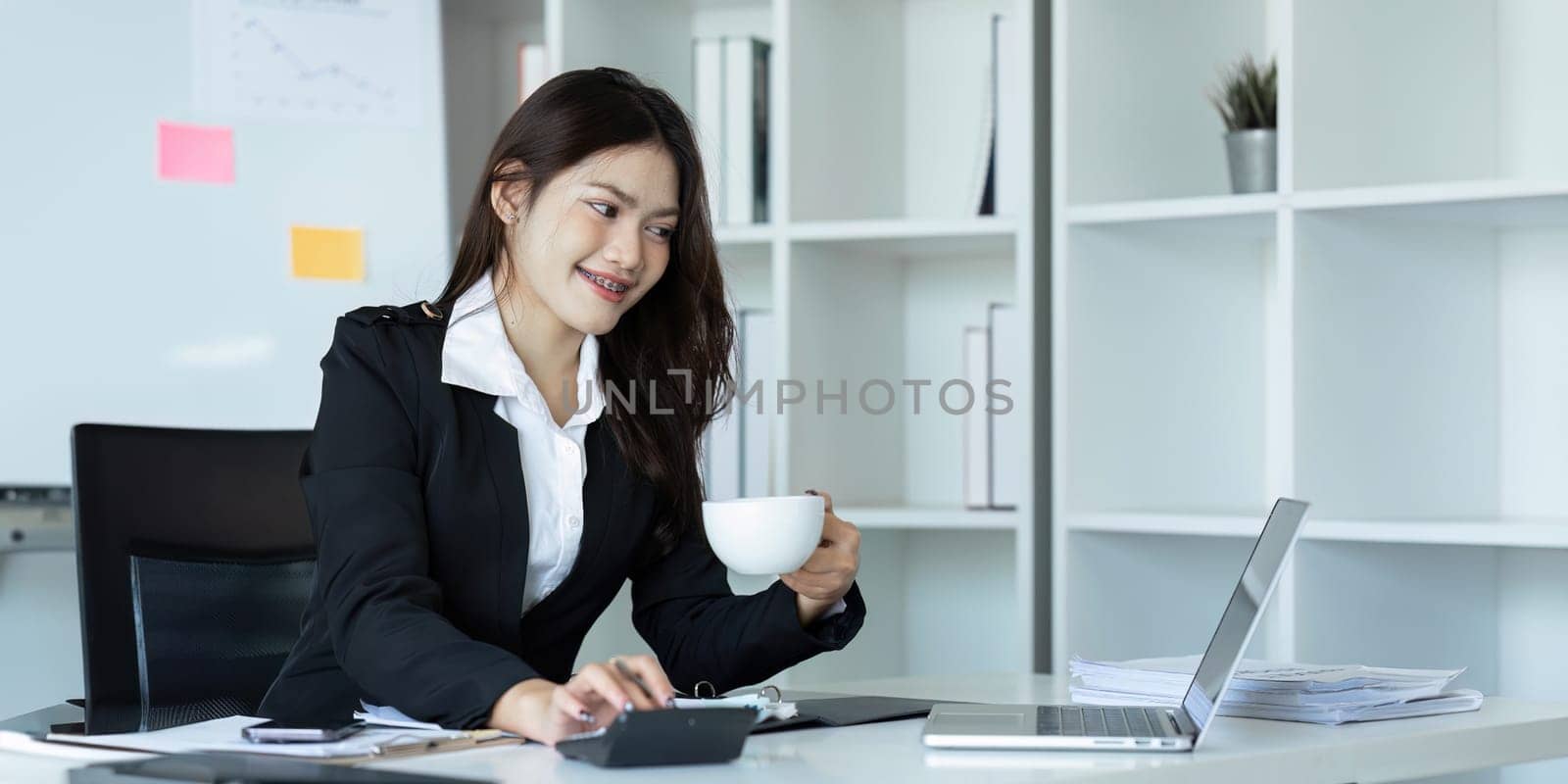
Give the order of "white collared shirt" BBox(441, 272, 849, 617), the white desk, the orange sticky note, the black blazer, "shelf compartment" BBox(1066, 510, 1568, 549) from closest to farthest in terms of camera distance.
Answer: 1. the white desk
2. the black blazer
3. "white collared shirt" BBox(441, 272, 849, 617)
4. "shelf compartment" BBox(1066, 510, 1568, 549)
5. the orange sticky note

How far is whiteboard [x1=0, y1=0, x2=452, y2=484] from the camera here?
2.31m

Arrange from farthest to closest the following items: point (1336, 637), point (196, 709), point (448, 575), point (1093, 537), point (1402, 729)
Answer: point (1093, 537) < point (1336, 637) < point (196, 709) < point (448, 575) < point (1402, 729)

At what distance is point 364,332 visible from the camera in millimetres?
1462

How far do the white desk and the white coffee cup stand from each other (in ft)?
0.41

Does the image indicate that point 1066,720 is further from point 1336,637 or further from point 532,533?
point 1336,637

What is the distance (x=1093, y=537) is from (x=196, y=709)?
4.06 ft

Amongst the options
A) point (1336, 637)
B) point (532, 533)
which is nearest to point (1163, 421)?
point (1336, 637)

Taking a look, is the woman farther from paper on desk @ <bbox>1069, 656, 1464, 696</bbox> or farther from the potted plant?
the potted plant

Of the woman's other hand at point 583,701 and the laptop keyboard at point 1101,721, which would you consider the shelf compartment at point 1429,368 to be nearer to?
the laptop keyboard at point 1101,721

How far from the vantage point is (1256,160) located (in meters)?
2.23

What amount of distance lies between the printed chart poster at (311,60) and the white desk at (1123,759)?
1.61 meters

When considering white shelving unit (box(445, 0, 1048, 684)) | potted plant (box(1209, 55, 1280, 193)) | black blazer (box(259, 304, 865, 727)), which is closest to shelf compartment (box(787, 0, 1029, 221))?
white shelving unit (box(445, 0, 1048, 684))

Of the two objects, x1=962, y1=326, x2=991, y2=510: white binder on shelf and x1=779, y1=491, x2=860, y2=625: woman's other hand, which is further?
x1=962, y1=326, x2=991, y2=510: white binder on shelf

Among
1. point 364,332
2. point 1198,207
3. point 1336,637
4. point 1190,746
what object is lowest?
point 1336,637
